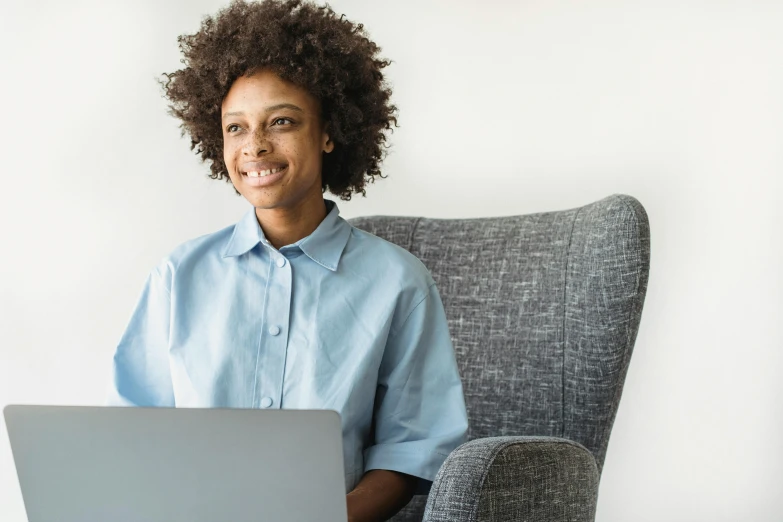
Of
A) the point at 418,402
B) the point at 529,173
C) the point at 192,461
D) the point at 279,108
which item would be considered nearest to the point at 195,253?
the point at 279,108

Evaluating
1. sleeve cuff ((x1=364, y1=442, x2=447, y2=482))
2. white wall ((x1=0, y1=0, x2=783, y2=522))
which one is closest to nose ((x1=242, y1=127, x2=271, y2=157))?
sleeve cuff ((x1=364, y1=442, x2=447, y2=482))

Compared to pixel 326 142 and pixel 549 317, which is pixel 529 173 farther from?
pixel 326 142

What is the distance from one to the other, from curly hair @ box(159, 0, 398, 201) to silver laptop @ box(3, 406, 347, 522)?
24.0 inches

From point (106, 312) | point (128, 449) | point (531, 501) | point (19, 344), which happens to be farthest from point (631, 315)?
point (19, 344)

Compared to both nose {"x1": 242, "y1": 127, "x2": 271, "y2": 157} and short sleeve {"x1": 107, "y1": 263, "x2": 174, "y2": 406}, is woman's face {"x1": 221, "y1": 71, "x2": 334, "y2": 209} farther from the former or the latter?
short sleeve {"x1": 107, "y1": 263, "x2": 174, "y2": 406}

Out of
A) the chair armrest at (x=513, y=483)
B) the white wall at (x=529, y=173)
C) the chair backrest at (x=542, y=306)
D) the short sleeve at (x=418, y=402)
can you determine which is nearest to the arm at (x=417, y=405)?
the short sleeve at (x=418, y=402)

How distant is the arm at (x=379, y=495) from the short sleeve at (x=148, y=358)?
1.07 feet

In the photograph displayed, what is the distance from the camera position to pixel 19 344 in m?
2.27

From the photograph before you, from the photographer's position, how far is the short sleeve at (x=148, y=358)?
143 centimetres

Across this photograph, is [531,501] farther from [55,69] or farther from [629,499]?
[55,69]

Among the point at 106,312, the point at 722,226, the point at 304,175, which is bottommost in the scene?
the point at 106,312

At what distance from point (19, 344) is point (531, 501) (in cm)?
146

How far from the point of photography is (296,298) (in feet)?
4.58

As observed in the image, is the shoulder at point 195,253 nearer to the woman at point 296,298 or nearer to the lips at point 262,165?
the woman at point 296,298
